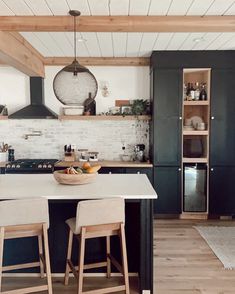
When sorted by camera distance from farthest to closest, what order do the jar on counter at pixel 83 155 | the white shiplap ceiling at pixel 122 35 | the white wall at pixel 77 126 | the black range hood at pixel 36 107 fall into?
the white wall at pixel 77 126
the jar on counter at pixel 83 155
the black range hood at pixel 36 107
the white shiplap ceiling at pixel 122 35

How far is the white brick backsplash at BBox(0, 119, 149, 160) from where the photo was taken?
560cm

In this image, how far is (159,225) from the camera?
4789mm

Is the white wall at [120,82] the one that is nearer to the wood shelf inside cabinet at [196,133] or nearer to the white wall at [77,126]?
the white wall at [77,126]

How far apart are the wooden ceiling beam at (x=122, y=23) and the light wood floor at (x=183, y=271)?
2477mm

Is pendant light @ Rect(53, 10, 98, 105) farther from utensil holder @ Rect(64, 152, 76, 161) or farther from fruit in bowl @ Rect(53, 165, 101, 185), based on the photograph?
utensil holder @ Rect(64, 152, 76, 161)

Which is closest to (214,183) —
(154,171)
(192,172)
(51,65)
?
(192,172)

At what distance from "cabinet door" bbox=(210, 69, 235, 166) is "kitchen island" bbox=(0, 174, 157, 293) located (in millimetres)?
2054

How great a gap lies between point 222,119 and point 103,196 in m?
3.11

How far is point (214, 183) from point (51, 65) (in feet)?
11.2

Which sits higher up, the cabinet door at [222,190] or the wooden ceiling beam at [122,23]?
the wooden ceiling beam at [122,23]

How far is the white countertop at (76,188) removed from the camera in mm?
2625

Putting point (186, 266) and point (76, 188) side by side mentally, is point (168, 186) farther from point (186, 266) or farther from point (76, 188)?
point (76, 188)

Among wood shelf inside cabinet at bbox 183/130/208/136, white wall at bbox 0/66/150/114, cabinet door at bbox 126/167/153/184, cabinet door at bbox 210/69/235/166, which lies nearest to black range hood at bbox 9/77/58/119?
white wall at bbox 0/66/150/114

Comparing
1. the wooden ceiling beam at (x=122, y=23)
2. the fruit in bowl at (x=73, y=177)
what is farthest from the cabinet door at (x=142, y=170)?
the wooden ceiling beam at (x=122, y=23)
